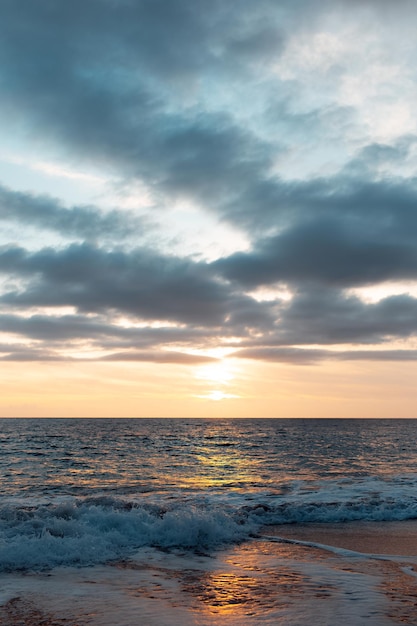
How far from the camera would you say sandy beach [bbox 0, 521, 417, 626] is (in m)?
8.97

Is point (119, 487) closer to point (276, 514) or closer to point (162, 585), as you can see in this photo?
point (276, 514)

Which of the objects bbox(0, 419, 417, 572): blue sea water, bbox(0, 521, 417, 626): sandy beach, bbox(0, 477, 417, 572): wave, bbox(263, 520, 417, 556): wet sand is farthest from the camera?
bbox(263, 520, 417, 556): wet sand

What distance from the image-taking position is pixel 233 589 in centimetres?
1077

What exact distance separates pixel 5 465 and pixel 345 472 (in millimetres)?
25652

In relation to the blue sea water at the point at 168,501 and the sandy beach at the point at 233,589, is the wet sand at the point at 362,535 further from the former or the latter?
the blue sea water at the point at 168,501

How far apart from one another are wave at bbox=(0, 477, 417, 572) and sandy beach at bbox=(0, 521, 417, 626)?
1079 mm

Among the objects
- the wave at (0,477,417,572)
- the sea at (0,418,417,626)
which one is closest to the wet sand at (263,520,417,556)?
the sea at (0,418,417,626)

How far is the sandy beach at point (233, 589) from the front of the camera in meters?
8.97

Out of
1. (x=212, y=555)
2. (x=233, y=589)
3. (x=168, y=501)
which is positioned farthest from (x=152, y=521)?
(x=233, y=589)

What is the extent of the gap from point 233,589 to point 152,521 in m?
6.78

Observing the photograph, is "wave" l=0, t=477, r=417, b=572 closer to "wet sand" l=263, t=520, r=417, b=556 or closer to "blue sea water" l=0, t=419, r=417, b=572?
"blue sea water" l=0, t=419, r=417, b=572

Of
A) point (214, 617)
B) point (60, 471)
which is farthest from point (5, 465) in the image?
point (214, 617)

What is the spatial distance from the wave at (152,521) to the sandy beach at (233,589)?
3.54ft

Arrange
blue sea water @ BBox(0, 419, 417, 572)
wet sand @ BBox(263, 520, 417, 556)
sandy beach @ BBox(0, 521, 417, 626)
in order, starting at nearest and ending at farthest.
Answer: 1. sandy beach @ BBox(0, 521, 417, 626)
2. blue sea water @ BBox(0, 419, 417, 572)
3. wet sand @ BBox(263, 520, 417, 556)
